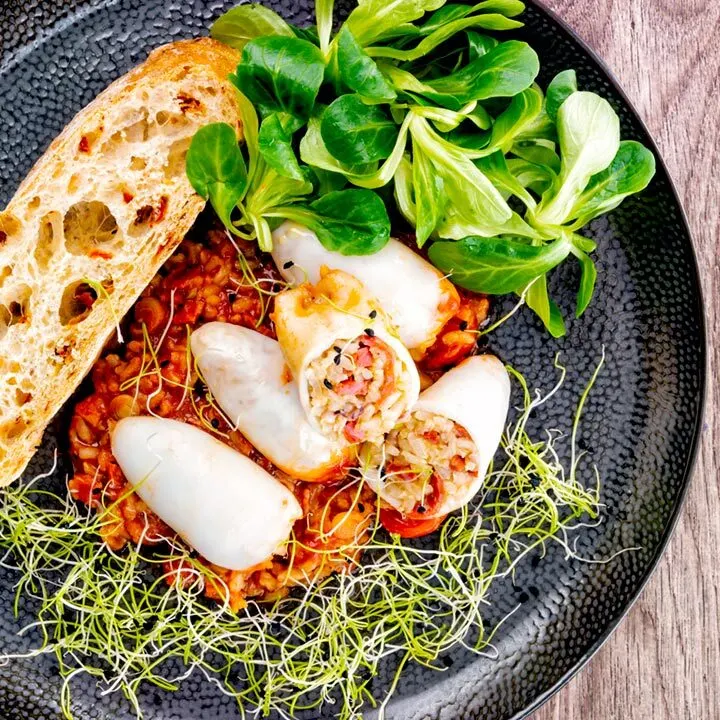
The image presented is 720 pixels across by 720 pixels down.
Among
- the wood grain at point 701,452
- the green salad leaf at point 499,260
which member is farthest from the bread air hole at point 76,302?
the wood grain at point 701,452

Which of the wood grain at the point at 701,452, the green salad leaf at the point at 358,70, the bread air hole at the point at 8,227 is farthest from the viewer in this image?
the wood grain at the point at 701,452

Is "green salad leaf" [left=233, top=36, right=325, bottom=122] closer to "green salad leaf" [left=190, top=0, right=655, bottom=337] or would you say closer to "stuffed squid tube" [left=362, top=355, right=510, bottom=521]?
"green salad leaf" [left=190, top=0, right=655, bottom=337]

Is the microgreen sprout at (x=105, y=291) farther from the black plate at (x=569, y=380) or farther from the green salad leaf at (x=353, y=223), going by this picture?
the green salad leaf at (x=353, y=223)

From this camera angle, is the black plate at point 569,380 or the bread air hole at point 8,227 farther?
the black plate at point 569,380

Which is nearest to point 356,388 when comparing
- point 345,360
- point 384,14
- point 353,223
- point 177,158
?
point 345,360

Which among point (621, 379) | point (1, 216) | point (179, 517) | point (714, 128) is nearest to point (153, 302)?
point (1, 216)

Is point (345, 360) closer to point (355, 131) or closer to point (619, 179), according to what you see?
point (355, 131)

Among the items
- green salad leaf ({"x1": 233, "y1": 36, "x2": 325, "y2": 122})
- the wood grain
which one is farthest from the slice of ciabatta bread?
the wood grain
